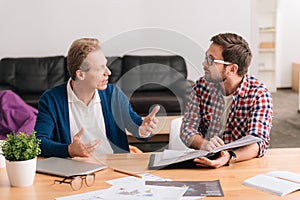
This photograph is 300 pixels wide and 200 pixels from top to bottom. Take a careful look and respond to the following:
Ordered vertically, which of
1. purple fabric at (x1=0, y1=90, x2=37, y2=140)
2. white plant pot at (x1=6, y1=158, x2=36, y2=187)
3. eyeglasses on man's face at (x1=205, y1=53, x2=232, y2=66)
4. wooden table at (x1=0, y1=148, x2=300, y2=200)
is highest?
eyeglasses on man's face at (x1=205, y1=53, x2=232, y2=66)

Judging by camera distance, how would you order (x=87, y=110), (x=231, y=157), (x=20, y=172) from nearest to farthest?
1. (x=20, y=172)
2. (x=231, y=157)
3. (x=87, y=110)

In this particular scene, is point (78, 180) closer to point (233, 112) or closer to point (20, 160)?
point (20, 160)

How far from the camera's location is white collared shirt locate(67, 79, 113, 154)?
2408 mm

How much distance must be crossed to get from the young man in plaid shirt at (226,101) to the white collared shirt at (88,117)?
14.9 inches

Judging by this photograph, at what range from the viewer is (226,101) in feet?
8.09

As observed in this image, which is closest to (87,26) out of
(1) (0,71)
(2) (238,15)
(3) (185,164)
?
(1) (0,71)

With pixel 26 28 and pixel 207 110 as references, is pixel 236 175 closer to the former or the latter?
pixel 207 110

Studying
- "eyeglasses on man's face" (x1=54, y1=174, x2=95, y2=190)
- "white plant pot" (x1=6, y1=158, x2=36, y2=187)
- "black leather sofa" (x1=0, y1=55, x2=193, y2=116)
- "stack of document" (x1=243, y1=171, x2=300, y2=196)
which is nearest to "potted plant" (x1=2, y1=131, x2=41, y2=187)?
"white plant pot" (x1=6, y1=158, x2=36, y2=187)

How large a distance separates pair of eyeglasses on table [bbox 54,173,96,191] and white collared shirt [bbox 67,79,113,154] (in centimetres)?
47

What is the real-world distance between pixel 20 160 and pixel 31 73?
3947 mm

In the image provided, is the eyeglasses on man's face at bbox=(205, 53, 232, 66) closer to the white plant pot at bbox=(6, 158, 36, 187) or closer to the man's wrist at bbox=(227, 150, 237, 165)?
the man's wrist at bbox=(227, 150, 237, 165)

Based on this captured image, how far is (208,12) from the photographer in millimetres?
6188

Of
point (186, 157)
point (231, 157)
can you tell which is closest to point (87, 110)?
point (186, 157)

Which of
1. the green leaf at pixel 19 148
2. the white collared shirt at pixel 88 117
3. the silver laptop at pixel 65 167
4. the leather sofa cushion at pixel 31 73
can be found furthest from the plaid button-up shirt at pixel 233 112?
the leather sofa cushion at pixel 31 73
